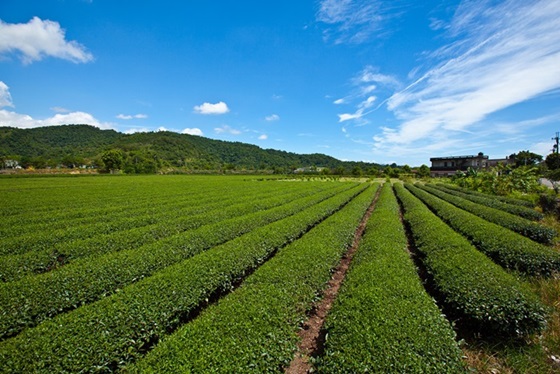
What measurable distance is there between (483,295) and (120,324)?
8.04 meters

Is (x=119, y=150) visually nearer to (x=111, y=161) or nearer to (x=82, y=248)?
(x=111, y=161)

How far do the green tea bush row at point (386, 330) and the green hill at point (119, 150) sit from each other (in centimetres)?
11418

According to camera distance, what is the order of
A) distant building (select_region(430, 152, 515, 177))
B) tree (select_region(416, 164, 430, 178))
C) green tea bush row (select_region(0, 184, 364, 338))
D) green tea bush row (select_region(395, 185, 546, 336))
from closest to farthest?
green tea bush row (select_region(395, 185, 546, 336)), green tea bush row (select_region(0, 184, 364, 338)), distant building (select_region(430, 152, 515, 177)), tree (select_region(416, 164, 430, 178))

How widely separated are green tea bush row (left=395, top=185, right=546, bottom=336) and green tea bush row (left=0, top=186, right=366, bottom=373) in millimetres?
5378

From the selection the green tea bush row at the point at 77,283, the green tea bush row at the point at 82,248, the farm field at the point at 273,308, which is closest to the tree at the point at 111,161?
the green tea bush row at the point at 82,248

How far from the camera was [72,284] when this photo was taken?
638cm

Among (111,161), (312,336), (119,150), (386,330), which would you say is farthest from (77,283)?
(119,150)

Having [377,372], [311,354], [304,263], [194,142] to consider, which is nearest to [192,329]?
[311,354]

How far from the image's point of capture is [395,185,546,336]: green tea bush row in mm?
5289

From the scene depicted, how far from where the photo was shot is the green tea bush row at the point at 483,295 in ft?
17.4

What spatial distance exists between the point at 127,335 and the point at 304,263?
15.6 ft

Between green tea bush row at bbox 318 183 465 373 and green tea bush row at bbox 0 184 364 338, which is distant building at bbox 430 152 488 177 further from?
green tea bush row at bbox 0 184 364 338

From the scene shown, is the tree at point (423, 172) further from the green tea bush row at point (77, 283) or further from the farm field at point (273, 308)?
the green tea bush row at point (77, 283)

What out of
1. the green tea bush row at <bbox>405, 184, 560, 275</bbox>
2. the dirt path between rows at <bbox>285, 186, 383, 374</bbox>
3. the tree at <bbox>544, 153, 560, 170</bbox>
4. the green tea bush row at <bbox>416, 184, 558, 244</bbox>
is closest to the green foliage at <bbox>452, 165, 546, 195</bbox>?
the green tea bush row at <bbox>416, 184, 558, 244</bbox>
